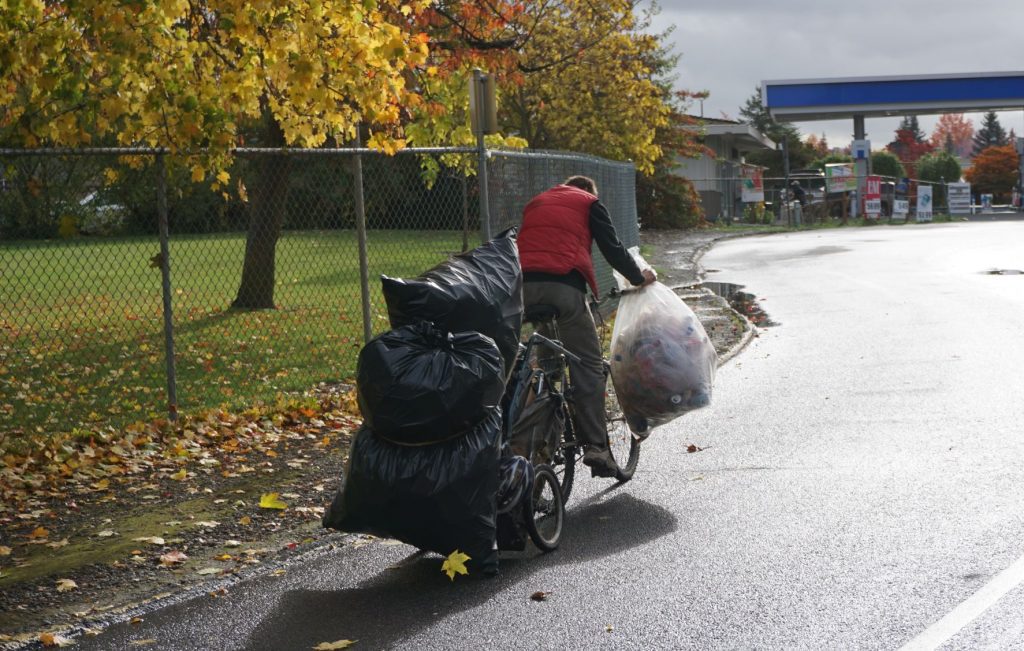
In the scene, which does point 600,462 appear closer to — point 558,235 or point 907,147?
point 558,235

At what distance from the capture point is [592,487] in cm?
770

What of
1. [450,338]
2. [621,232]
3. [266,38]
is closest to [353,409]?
[266,38]

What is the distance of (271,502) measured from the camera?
290 inches

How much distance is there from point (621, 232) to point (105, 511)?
11871 mm

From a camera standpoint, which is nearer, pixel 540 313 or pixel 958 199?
pixel 540 313

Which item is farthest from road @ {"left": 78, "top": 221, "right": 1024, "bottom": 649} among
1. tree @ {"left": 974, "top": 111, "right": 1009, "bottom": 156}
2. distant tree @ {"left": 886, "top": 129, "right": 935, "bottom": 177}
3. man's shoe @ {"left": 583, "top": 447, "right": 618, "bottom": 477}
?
tree @ {"left": 974, "top": 111, "right": 1009, "bottom": 156}

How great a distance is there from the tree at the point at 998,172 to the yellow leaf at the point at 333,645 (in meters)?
70.5

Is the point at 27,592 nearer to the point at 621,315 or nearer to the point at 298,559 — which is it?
the point at 298,559

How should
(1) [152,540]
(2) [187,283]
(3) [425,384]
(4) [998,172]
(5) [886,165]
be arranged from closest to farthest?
(3) [425,384]
(1) [152,540]
(2) [187,283]
(4) [998,172]
(5) [886,165]

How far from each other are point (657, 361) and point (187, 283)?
15.5 metres

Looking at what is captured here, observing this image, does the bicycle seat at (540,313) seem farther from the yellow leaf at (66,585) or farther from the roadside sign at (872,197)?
the roadside sign at (872,197)

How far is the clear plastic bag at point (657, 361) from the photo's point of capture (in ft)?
25.0

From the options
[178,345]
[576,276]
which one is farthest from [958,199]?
[576,276]

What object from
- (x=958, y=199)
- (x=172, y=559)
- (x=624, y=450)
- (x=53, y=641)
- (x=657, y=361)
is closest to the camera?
(x=53, y=641)
